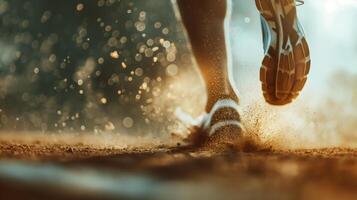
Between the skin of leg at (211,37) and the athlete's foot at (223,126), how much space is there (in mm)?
63

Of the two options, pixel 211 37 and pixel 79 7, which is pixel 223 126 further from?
pixel 79 7

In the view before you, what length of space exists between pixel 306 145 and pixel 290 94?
2.32 ft

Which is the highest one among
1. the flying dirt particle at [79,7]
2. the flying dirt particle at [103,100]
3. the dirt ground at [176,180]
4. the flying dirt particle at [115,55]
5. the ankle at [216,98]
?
the flying dirt particle at [79,7]

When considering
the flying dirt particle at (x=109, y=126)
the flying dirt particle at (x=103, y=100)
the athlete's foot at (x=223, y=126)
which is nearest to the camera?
the athlete's foot at (x=223, y=126)

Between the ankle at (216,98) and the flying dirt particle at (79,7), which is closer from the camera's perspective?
the ankle at (216,98)

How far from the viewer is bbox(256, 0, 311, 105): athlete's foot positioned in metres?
2.92

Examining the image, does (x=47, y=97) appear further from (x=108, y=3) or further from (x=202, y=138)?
(x=202, y=138)

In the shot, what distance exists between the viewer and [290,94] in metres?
3.07

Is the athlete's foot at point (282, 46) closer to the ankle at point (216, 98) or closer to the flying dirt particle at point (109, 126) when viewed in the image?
the ankle at point (216, 98)

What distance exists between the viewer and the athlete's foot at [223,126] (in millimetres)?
2811

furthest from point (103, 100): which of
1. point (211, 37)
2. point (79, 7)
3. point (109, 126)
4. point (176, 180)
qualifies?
point (176, 180)

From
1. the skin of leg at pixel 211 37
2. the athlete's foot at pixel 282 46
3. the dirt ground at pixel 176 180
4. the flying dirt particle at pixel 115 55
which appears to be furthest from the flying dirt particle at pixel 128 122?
the dirt ground at pixel 176 180

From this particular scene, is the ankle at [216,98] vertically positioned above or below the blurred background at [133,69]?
below

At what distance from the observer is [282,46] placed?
2.92 metres
